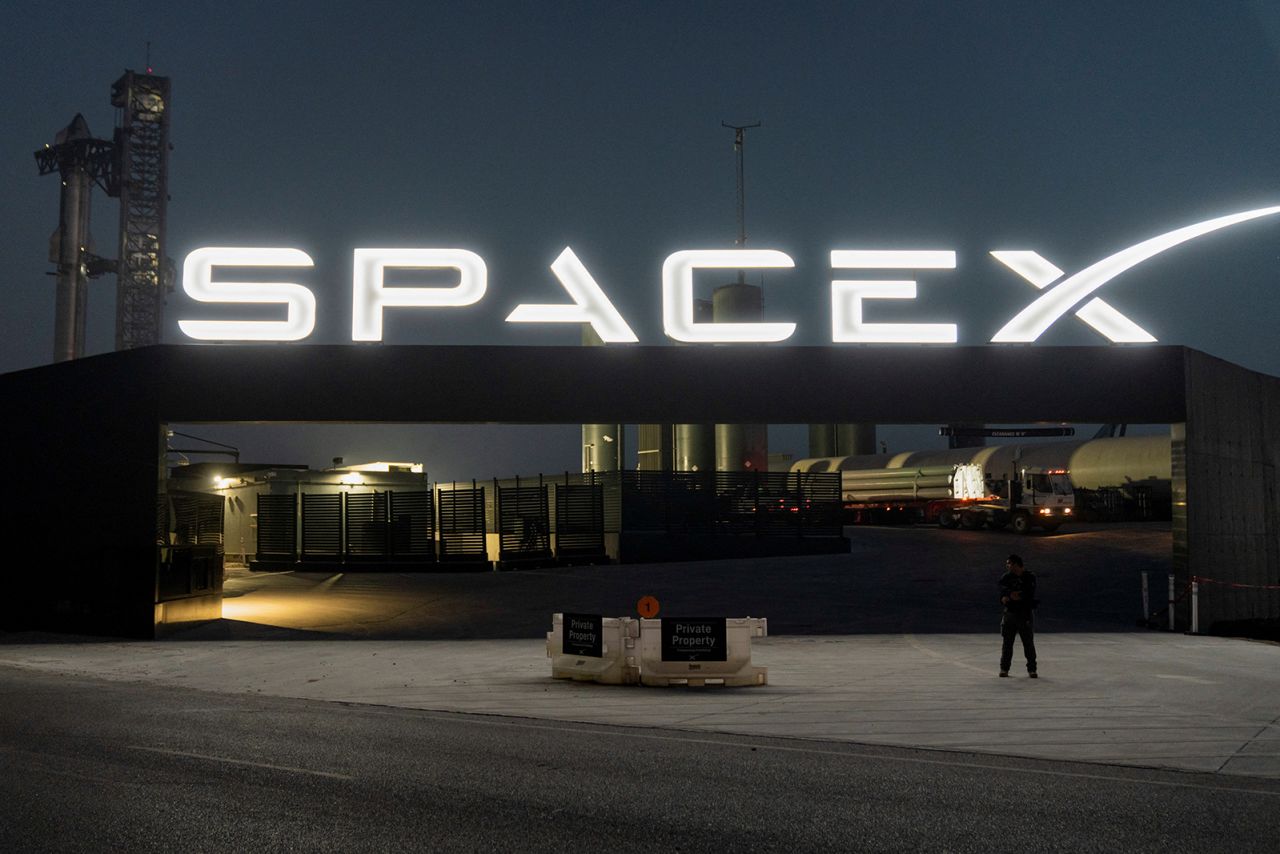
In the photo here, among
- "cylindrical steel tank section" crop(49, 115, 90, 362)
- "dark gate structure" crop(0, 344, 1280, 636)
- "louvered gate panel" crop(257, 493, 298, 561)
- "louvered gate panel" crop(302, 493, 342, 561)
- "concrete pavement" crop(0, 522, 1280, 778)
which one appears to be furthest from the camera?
"cylindrical steel tank section" crop(49, 115, 90, 362)

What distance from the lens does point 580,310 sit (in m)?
24.8

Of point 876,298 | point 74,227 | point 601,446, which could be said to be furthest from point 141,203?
point 876,298

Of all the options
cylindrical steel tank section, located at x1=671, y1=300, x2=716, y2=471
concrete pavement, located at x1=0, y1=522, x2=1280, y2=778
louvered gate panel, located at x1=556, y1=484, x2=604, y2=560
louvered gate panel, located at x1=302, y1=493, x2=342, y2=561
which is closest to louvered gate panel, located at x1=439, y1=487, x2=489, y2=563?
louvered gate panel, located at x1=556, y1=484, x2=604, y2=560

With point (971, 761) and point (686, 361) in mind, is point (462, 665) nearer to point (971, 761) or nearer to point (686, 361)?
point (686, 361)

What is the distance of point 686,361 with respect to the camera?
24.1 meters

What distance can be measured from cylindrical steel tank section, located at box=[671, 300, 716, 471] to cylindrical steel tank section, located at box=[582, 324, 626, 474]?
3.11 meters

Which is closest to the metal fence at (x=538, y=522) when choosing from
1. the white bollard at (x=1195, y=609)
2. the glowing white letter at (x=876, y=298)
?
the glowing white letter at (x=876, y=298)

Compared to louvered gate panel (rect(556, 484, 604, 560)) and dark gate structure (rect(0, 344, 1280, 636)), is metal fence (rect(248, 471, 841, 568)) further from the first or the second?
dark gate structure (rect(0, 344, 1280, 636))

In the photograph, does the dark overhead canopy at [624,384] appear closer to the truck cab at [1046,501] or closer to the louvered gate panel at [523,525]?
the louvered gate panel at [523,525]

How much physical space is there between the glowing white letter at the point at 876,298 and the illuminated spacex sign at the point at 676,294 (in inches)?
0.9

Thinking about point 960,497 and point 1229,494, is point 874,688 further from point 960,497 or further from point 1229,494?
point 960,497

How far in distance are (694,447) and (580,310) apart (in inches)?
1471

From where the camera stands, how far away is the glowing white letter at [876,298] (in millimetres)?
24438

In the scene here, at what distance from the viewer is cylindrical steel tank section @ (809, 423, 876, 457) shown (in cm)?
7994
